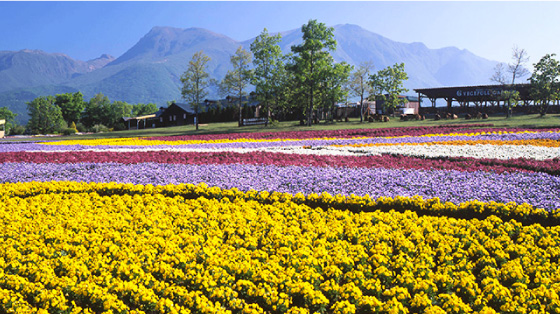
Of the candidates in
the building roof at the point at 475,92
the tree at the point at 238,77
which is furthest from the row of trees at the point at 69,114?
the building roof at the point at 475,92

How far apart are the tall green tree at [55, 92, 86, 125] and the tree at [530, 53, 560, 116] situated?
87499mm

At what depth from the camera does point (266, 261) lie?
17.0 ft

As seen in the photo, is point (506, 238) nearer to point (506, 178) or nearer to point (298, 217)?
point (298, 217)

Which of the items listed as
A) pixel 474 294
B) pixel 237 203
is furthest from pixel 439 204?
pixel 237 203

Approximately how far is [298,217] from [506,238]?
3320mm

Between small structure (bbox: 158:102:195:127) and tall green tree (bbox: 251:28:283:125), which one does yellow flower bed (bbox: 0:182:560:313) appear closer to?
tall green tree (bbox: 251:28:283:125)

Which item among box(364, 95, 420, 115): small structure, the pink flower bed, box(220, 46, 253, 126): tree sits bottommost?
the pink flower bed

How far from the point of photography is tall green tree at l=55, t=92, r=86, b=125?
8744 cm

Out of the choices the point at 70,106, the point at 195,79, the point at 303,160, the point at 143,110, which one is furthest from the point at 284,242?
the point at 143,110

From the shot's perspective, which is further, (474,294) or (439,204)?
(439,204)

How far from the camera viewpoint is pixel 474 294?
13.9ft

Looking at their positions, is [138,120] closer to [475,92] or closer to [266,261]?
[475,92]

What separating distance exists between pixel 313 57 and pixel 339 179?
35.9 m

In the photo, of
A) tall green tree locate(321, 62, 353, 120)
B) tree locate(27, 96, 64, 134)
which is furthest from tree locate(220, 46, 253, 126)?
tree locate(27, 96, 64, 134)
